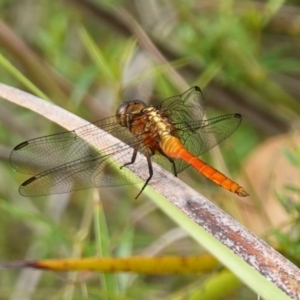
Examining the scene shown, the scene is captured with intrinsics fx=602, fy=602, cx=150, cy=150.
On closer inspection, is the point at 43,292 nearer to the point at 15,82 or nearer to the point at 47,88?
the point at 47,88

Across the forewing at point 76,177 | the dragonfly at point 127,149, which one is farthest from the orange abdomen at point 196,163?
the forewing at point 76,177

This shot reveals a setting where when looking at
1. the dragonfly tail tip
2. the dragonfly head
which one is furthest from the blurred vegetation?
the dragonfly tail tip

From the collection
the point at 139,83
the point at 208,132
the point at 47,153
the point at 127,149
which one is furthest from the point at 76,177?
the point at 139,83

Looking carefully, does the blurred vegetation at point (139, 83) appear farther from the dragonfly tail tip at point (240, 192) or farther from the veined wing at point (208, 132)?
the dragonfly tail tip at point (240, 192)

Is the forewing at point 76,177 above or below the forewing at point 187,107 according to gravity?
below

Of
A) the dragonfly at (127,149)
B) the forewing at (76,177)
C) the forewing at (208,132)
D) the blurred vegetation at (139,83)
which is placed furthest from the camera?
the blurred vegetation at (139,83)

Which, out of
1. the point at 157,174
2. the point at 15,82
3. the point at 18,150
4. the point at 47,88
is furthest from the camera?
the point at 15,82

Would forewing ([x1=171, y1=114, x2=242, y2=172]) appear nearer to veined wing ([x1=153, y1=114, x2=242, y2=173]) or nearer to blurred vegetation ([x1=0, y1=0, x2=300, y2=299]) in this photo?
veined wing ([x1=153, y1=114, x2=242, y2=173])

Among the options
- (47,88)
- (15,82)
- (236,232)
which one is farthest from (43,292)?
(236,232)
